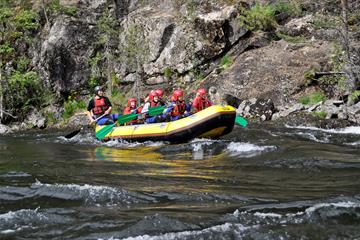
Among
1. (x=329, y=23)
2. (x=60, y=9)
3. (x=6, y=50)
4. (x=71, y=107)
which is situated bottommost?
(x=71, y=107)

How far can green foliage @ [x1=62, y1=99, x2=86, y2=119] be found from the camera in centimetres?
2145

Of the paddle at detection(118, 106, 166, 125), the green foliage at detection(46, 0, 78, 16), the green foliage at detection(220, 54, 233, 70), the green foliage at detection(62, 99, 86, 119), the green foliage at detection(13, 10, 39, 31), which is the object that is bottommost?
the green foliage at detection(62, 99, 86, 119)

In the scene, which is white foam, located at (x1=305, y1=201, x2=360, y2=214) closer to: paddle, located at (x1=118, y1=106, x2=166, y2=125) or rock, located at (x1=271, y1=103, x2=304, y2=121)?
paddle, located at (x1=118, y1=106, x2=166, y2=125)

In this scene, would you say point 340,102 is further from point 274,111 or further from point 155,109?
point 155,109

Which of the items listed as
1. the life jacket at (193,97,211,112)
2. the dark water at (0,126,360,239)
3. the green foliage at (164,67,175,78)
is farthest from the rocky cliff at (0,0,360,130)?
the dark water at (0,126,360,239)

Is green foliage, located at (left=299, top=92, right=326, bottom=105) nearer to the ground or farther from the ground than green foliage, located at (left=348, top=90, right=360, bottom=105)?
nearer to the ground

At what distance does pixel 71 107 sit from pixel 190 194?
17288 millimetres

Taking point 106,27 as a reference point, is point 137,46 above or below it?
below

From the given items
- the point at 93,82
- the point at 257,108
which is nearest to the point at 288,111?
the point at 257,108

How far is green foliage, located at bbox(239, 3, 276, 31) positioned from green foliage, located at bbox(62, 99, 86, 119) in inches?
324

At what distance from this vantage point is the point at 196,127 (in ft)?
34.3

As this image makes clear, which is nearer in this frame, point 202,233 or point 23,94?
point 202,233

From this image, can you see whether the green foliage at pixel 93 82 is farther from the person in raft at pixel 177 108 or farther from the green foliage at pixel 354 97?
the green foliage at pixel 354 97

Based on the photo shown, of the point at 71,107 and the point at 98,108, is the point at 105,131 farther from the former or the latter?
the point at 71,107
